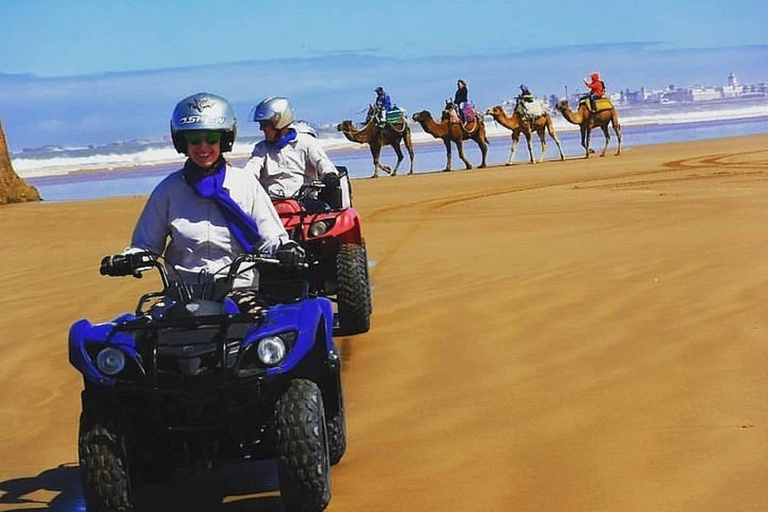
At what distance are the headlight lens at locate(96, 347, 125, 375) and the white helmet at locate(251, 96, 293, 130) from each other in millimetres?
5266

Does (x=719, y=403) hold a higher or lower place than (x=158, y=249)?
lower

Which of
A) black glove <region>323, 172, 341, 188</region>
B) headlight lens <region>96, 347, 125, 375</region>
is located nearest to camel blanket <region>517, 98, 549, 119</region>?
black glove <region>323, 172, 341, 188</region>

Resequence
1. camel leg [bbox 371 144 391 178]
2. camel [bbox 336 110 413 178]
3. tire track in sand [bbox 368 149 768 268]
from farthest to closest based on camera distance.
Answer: camel [bbox 336 110 413 178]
camel leg [bbox 371 144 391 178]
tire track in sand [bbox 368 149 768 268]

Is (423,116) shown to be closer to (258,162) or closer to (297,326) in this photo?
(258,162)

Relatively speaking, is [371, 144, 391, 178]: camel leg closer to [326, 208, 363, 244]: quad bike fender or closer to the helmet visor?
[326, 208, 363, 244]: quad bike fender

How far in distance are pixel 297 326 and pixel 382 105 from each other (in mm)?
30147

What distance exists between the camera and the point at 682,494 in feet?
16.7

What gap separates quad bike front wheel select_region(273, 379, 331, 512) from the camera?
4.76 m

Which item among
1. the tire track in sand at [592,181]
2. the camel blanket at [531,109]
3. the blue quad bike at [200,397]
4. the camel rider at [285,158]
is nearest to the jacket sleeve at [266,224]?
the blue quad bike at [200,397]

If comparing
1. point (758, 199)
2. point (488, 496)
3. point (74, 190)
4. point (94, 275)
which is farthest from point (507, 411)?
point (74, 190)

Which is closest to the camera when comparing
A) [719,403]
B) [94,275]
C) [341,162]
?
[719,403]

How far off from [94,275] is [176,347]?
831 cm

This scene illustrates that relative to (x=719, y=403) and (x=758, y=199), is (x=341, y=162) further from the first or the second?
(x=719, y=403)

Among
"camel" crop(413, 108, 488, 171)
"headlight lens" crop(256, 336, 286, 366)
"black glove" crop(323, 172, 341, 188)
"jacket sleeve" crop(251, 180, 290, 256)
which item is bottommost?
"camel" crop(413, 108, 488, 171)
